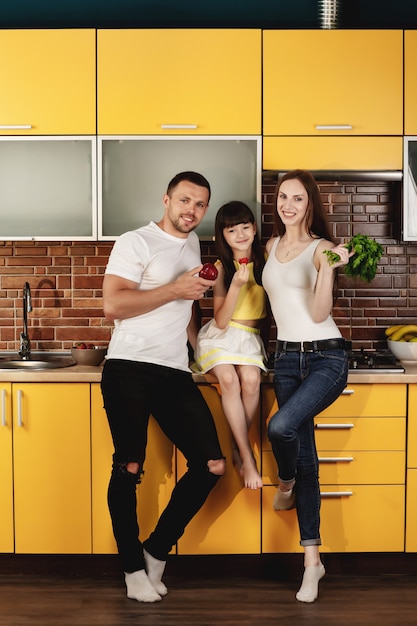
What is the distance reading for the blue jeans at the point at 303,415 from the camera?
2977mm

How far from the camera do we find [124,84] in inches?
138

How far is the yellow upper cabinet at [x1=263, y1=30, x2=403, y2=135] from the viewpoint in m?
3.51

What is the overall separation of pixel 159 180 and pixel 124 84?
0.46m

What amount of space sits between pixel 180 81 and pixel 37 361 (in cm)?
151

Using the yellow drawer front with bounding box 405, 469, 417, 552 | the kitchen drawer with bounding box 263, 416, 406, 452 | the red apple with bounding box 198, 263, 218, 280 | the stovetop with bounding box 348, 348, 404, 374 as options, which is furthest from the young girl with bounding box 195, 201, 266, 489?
the yellow drawer front with bounding box 405, 469, 417, 552

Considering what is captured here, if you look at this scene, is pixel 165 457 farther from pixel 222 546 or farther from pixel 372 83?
pixel 372 83

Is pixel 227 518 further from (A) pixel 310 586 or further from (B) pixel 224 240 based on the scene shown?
(B) pixel 224 240

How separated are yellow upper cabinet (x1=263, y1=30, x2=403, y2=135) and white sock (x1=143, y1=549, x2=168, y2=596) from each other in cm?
195

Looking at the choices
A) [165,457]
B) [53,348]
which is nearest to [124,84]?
[53,348]

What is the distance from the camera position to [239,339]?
3.24 meters

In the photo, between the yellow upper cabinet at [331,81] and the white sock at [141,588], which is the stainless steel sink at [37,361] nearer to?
the white sock at [141,588]

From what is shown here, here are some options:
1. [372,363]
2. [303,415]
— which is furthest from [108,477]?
[372,363]

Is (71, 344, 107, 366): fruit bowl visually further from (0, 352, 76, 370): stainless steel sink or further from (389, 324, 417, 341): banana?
(389, 324, 417, 341): banana

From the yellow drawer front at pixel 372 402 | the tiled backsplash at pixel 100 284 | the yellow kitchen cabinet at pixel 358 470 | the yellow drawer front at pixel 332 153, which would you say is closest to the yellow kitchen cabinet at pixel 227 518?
the yellow kitchen cabinet at pixel 358 470
